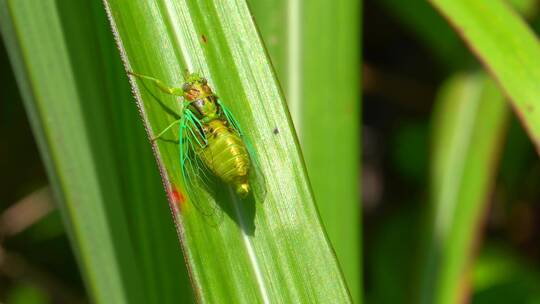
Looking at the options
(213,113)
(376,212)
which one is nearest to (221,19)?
(213,113)

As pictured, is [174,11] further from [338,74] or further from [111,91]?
[338,74]

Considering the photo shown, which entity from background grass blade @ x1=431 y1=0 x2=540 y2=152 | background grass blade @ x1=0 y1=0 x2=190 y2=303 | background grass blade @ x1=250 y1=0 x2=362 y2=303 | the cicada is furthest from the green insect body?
background grass blade @ x1=431 y1=0 x2=540 y2=152

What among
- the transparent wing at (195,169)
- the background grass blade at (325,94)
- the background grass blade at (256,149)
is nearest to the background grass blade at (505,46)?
the background grass blade at (325,94)

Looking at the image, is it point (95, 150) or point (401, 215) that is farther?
point (401, 215)

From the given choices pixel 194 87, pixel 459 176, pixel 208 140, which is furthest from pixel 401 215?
pixel 194 87

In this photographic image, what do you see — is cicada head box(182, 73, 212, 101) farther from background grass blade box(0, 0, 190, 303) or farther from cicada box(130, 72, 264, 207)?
background grass blade box(0, 0, 190, 303)

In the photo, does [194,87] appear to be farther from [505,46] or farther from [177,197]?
[505,46]

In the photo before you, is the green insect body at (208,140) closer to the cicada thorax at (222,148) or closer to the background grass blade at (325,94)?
the cicada thorax at (222,148)

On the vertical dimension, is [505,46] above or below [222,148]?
above
